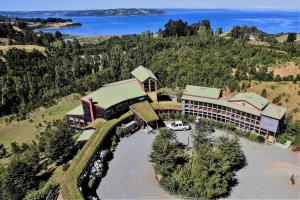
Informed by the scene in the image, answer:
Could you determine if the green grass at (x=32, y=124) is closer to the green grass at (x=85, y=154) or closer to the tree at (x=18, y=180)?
the green grass at (x=85, y=154)

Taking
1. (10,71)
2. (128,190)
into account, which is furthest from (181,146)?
(10,71)

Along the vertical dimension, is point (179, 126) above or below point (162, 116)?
below

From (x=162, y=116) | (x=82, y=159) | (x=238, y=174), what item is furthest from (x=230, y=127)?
(x=82, y=159)

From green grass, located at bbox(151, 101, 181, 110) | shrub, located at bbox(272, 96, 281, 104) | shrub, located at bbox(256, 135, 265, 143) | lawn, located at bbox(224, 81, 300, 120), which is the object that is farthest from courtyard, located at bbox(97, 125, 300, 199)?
shrub, located at bbox(272, 96, 281, 104)

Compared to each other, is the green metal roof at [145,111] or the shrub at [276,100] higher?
the green metal roof at [145,111]

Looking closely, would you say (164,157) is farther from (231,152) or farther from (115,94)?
(115,94)

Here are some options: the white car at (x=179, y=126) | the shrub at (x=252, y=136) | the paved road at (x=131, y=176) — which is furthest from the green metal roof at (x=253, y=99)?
the paved road at (x=131, y=176)

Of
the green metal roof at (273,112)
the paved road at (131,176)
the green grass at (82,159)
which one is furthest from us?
the green metal roof at (273,112)
